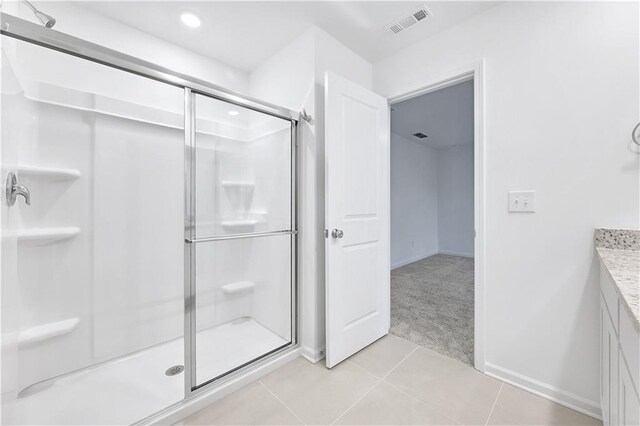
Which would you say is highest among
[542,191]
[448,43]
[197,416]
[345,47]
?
[345,47]

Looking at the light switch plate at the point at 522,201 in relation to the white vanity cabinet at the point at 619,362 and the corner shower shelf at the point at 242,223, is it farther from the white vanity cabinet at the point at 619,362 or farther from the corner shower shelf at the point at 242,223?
the corner shower shelf at the point at 242,223

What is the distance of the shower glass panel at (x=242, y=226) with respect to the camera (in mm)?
2129

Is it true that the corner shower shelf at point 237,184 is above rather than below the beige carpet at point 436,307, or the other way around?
above

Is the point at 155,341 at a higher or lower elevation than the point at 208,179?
lower

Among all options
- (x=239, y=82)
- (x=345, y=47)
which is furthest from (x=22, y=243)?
(x=345, y=47)

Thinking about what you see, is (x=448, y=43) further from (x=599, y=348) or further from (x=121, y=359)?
(x=121, y=359)

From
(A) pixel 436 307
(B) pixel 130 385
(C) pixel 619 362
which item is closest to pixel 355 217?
(C) pixel 619 362

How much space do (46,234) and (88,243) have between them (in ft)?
0.86

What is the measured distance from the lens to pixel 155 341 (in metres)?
2.16

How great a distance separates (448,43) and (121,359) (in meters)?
3.39

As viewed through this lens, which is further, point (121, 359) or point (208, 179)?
point (208, 179)

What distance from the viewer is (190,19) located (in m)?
1.94

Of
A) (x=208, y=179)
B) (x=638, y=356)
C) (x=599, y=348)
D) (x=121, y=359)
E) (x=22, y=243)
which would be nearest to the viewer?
(x=638, y=356)

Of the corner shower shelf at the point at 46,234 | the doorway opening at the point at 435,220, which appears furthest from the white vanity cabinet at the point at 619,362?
the corner shower shelf at the point at 46,234
